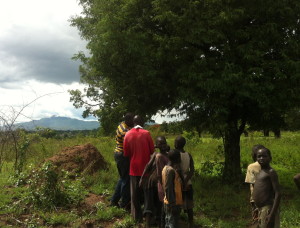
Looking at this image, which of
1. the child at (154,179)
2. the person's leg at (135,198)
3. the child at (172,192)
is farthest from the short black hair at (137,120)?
the child at (172,192)

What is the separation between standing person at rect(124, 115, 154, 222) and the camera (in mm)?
5824

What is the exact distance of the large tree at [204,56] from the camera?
24.3ft

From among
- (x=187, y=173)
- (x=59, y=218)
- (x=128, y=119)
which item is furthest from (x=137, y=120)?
(x=59, y=218)

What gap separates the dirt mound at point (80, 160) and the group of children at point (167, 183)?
4.07m

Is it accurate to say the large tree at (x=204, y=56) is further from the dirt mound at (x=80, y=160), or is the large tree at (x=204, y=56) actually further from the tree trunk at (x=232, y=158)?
the dirt mound at (x=80, y=160)

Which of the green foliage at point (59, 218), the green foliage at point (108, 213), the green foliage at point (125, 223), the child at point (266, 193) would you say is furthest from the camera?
the green foliage at point (108, 213)

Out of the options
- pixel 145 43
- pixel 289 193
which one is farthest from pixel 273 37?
pixel 289 193

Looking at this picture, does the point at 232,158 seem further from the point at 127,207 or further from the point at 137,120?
the point at 137,120

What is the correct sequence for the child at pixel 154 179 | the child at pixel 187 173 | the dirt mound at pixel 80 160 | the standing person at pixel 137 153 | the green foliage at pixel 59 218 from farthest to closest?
1. the dirt mound at pixel 80 160
2. the green foliage at pixel 59 218
3. the standing person at pixel 137 153
4. the child at pixel 187 173
5. the child at pixel 154 179

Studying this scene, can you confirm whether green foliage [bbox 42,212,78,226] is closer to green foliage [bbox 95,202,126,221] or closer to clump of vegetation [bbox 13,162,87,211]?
clump of vegetation [bbox 13,162,87,211]

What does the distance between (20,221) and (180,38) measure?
5.56 m

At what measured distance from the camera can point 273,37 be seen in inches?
307

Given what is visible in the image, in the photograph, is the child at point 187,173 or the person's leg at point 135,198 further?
the person's leg at point 135,198

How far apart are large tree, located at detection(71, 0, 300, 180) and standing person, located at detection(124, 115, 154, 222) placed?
7.34 ft
